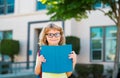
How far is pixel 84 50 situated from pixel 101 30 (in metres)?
1.55

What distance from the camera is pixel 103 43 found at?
839 inches

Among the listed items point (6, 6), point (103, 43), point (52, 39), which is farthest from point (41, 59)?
point (6, 6)

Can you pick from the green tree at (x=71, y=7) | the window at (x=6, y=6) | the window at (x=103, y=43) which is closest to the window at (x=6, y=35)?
the window at (x=6, y=6)

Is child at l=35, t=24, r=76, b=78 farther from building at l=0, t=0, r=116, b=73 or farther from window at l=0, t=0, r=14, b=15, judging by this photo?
window at l=0, t=0, r=14, b=15

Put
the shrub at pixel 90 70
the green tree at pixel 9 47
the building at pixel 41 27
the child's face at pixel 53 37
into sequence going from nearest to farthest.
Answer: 1. the child's face at pixel 53 37
2. the shrub at pixel 90 70
3. the building at pixel 41 27
4. the green tree at pixel 9 47

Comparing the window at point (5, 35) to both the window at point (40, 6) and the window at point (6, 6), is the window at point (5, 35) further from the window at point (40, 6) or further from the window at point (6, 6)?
the window at point (40, 6)

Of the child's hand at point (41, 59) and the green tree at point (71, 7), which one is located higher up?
the green tree at point (71, 7)

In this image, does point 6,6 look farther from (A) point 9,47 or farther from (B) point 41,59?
(B) point 41,59

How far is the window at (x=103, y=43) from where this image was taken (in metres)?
21.1

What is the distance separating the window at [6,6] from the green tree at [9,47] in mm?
2842

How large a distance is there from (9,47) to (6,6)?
12.9 feet

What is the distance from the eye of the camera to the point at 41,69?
4.37 m

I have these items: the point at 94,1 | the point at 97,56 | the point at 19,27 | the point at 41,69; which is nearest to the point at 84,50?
the point at 97,56

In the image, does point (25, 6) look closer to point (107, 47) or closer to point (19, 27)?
point (19, 27)
